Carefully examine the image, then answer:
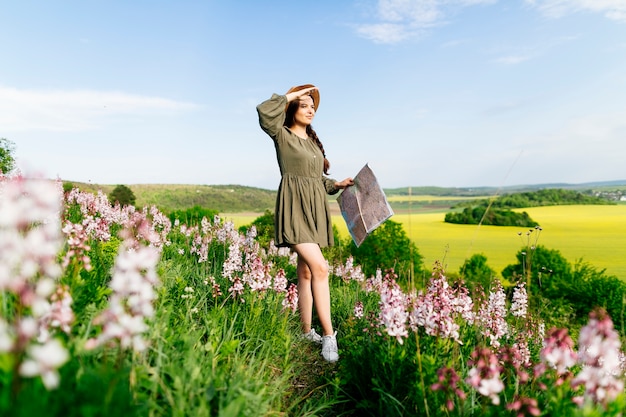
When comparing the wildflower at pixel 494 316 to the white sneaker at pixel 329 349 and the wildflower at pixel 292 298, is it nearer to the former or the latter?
the white sneaker at pixel 329 349

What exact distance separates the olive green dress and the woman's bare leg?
123mm

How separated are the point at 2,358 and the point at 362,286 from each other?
609 centimetres

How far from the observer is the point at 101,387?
183cm

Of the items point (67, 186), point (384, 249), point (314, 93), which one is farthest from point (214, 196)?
point (314, 93)

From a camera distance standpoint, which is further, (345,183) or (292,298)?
(345,183)

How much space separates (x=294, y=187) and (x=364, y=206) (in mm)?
870

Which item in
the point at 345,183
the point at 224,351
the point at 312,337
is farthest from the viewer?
the point at 345,183

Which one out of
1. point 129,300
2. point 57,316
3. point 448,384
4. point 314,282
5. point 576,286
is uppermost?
point 129,300

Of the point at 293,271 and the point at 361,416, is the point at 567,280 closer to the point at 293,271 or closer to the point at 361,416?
the point at 293,271

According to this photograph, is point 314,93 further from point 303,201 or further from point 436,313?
point 436,313

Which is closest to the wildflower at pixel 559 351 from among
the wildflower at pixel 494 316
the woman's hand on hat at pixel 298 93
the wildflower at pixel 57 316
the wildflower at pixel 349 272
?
the wildflower at pixel 494 316

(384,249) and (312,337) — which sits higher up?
(384,249)

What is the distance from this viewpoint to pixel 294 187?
15.7ft

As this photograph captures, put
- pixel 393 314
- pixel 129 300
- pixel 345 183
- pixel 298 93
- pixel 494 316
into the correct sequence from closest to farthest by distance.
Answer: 1. pixel 129 300
2. pixel 393 314
3. pixel 494 316
4. pixel 298 93
5. pixel 345 183
